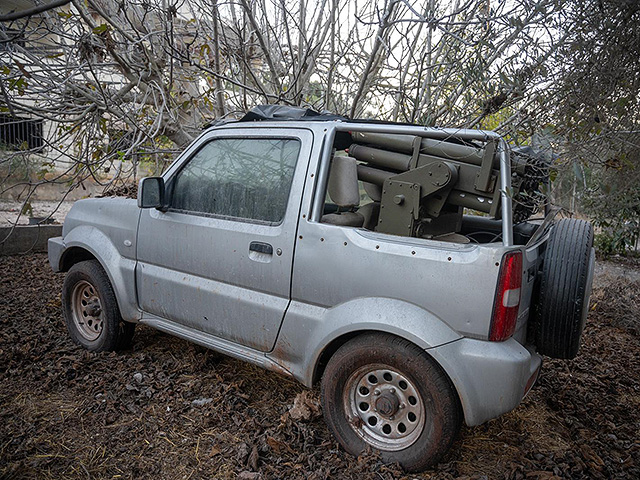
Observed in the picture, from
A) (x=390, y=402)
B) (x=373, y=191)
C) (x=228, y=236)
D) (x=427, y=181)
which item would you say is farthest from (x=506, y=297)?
(x=228, y=236)

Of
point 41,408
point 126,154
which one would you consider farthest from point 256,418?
point 126,154

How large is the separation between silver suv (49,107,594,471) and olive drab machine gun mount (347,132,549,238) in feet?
0.04

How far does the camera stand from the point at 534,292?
274 centimetres

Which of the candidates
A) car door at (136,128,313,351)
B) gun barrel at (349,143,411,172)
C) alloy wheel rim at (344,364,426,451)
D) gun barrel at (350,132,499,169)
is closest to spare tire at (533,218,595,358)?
gun barrel at (350,132,499,169)

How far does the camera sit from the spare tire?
8.37 feet

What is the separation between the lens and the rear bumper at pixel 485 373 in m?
2.26

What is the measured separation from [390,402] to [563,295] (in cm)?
108

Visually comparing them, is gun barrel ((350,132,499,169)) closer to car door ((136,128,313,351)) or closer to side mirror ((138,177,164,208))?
car door ((136,128,313,351))

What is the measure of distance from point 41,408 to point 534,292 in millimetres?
3135

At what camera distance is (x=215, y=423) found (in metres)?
3.02

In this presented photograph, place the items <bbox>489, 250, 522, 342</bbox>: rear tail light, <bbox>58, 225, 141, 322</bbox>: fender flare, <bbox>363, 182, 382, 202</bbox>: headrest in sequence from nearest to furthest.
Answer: <bbox>489, 250, 522, 342</bbox>: rear tail light < <bbox>363, 182, 382, 202</bbox>: headrest < <bbox>58, 225, 141, 322</bbox>: fender flare

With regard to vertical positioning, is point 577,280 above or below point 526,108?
below

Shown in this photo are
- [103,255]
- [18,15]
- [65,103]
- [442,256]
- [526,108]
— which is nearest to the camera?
[18,15]

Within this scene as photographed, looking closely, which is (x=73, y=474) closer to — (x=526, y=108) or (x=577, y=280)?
(x=577, y=280)
